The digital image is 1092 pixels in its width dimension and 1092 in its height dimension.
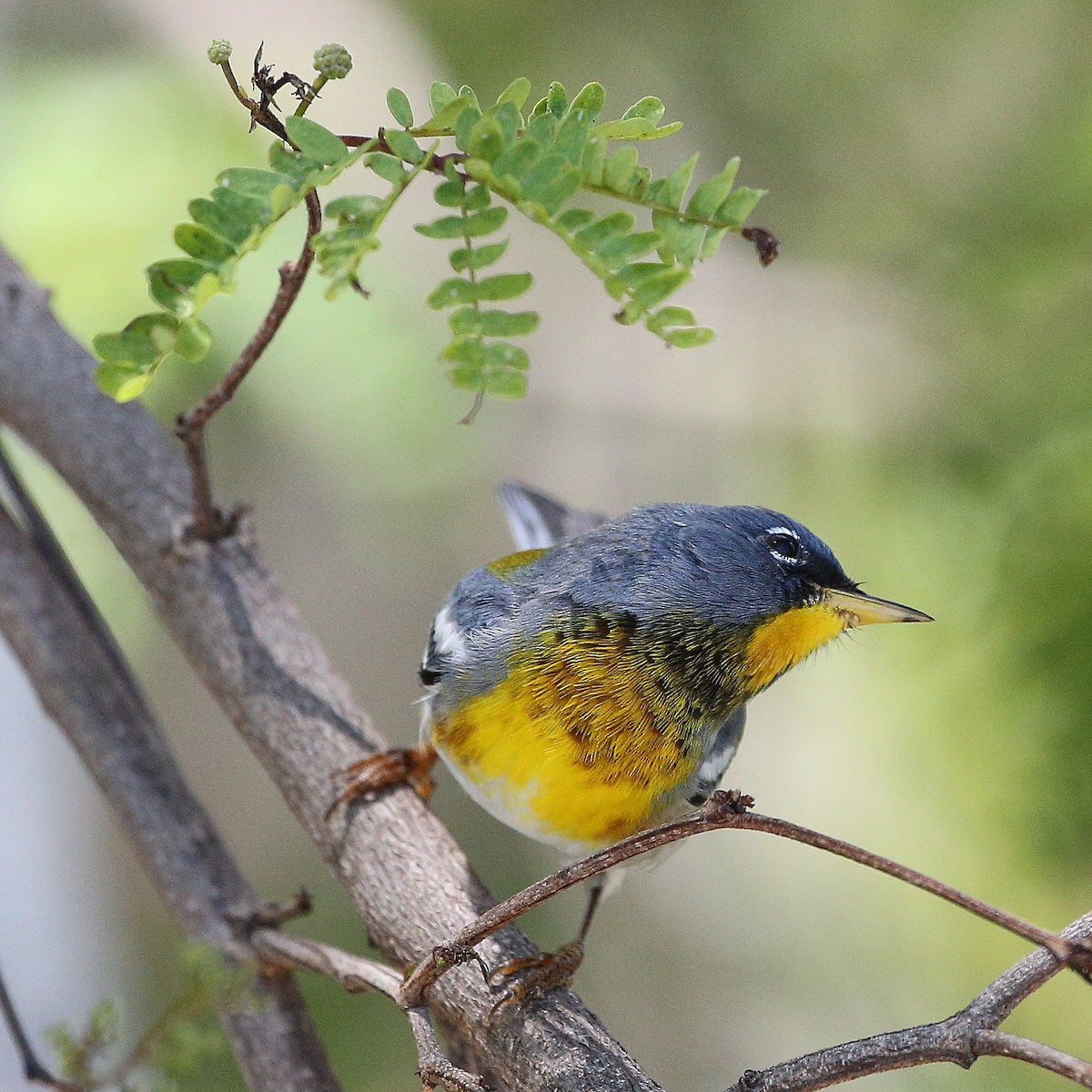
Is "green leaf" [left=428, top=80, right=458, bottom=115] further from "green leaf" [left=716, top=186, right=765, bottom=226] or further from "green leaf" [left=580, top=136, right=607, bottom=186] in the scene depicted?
"green leaf" [left=716, top=186, right=765, bottom=226]

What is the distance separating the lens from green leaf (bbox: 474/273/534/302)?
1.23 metres

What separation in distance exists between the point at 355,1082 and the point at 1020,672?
2.35m

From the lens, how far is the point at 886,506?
2.73 meters

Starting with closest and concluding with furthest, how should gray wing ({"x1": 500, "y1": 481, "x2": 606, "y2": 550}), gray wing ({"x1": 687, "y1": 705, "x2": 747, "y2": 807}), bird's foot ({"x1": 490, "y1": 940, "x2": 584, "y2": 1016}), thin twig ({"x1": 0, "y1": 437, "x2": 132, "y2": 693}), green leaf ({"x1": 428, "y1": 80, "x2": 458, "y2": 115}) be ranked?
green leaf ({"x1": 428, "y1": 80, "x2": 458, "y2": 115}) < bird's foot ({"x1": 490, "y1": 940, "x2": 584, "y2": 1016}) < gray wing ({"x1": 687, "y1": 705, "x2": 747, "y2": 807}) < thin twig ({"x1": 0, "y1": 437, "x2": 132, "y2": 693}) < gray wing ({"x1": 500, "y1": 481, "x2": 606, "y2": 550})

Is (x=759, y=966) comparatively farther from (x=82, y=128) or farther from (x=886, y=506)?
(x=82, y=128)

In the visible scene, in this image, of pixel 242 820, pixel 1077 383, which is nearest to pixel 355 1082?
pixel 242 820

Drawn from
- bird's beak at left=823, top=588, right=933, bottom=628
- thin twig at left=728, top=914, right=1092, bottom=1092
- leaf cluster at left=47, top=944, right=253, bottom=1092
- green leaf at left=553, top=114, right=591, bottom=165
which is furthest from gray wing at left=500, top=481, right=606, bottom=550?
thin twig at left=728, top=914, right=1092, bottom=1092

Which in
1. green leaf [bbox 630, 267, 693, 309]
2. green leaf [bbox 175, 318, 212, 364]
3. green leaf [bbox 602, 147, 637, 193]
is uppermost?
green leaf [bbox 602, 147, 637, 193]

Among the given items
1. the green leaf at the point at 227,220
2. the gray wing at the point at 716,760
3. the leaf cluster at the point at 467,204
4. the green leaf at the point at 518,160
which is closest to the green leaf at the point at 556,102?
the leaf cluster at the point at 467,204

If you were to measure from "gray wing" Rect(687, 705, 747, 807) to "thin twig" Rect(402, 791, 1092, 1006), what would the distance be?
54 centimetres

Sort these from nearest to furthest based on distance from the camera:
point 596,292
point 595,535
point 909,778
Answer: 1. point 595,535
2. point 909,778
3. point 596,292

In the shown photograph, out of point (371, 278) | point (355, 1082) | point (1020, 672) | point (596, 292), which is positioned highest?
point (596, 292)

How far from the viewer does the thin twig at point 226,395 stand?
4.26ft

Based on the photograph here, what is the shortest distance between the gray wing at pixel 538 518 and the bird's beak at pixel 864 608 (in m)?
0.94
